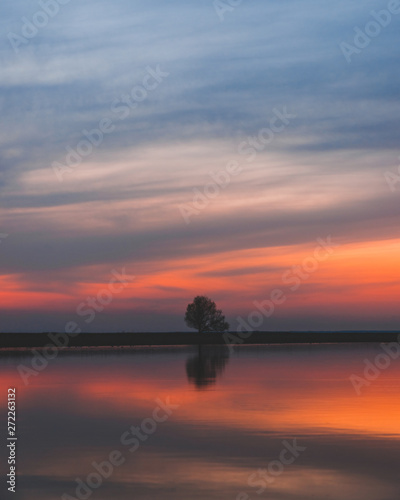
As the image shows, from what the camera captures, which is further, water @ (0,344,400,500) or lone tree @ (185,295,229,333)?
lone tree @ (185,295,229,333)

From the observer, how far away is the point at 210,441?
21.0 meters

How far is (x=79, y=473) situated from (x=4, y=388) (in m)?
21.0

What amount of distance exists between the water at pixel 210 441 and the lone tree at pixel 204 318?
4781 inches

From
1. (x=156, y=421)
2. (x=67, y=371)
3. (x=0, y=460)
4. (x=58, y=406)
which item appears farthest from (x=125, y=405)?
(x=67, y=371)

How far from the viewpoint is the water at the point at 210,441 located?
15617mm

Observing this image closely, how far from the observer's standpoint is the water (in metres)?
15.6

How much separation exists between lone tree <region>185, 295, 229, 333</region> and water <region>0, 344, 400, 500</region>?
121 meters

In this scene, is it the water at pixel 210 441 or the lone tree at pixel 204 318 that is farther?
the lone tree at pixel 204 318

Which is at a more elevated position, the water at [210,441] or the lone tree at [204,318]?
the lone tree at [204,318]

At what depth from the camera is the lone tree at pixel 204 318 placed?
15988 centimetres

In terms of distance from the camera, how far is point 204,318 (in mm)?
160375

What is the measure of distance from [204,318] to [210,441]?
458 feet

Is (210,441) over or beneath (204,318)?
beneath

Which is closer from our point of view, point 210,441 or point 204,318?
point 210,441
